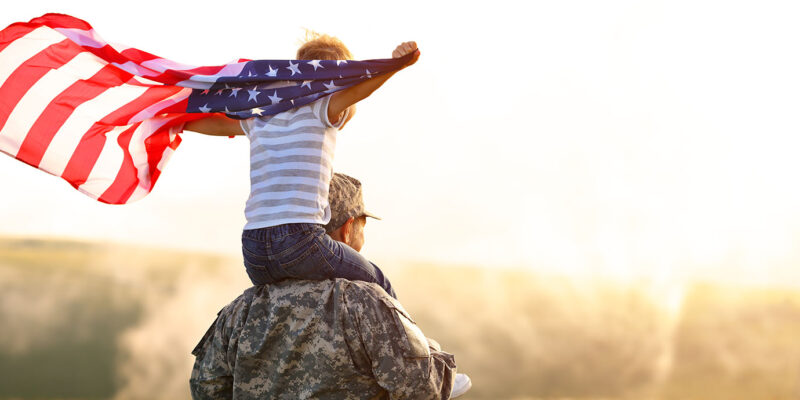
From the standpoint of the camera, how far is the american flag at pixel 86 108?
484 centimetres

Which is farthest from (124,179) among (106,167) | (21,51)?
(21,51)

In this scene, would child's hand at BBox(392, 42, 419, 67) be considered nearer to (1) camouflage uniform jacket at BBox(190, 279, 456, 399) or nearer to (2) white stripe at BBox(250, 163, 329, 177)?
(2) white stripe at BBox(250, 163, 329, 177)

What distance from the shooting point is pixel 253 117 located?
429cm

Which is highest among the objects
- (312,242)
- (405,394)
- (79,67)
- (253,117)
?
(79,67)

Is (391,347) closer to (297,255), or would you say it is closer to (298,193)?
(297,255)

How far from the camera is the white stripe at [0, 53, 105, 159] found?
195 inches

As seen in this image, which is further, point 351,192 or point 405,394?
point 351,192

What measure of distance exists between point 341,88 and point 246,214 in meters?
0.76

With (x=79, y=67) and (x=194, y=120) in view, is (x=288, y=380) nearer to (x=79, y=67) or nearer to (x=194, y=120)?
(x=194, y=120)

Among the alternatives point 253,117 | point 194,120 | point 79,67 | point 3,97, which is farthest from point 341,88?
point 3,97

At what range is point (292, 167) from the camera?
4008 mm

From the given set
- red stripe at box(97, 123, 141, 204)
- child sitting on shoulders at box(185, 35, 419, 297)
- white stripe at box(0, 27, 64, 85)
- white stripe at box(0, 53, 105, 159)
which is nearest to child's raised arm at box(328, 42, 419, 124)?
child sitting on shoulders at box(185, 35, 419, 297)

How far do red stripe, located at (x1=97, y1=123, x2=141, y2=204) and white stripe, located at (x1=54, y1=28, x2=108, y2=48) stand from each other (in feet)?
1.68

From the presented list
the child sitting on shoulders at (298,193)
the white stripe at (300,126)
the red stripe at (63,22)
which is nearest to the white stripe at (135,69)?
the red stripe at (63,22)
